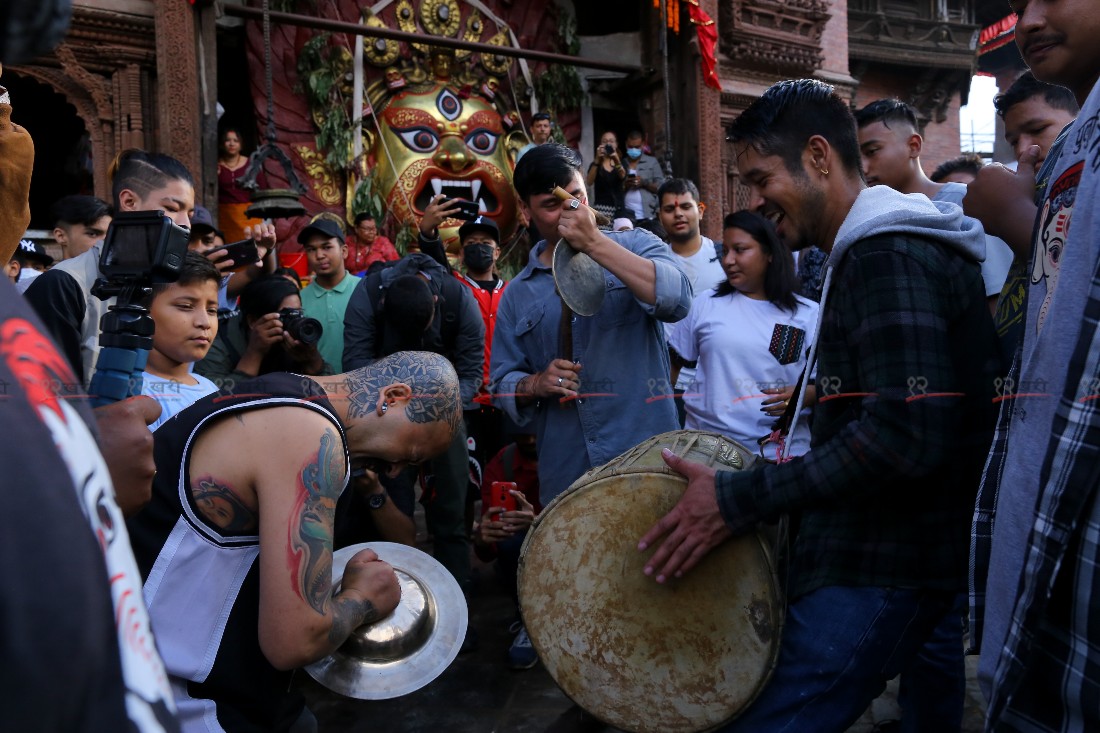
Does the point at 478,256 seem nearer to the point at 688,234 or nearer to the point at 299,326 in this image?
the point at 688,234

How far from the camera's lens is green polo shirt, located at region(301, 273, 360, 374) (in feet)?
17.0

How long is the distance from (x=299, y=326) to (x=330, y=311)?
1.55 meters

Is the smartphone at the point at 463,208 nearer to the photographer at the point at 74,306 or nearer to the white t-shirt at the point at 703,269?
the white t-shirt at the point at 703,269

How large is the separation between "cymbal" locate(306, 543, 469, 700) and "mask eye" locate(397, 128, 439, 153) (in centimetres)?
784

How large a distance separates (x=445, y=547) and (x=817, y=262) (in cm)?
257

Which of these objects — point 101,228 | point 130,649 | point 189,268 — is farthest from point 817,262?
point 130,649

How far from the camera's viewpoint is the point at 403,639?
223 centimetres

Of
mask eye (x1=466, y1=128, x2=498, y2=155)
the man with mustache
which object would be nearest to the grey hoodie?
the man with mustache

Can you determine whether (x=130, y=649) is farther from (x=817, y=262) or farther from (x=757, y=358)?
(x=817, y=262)

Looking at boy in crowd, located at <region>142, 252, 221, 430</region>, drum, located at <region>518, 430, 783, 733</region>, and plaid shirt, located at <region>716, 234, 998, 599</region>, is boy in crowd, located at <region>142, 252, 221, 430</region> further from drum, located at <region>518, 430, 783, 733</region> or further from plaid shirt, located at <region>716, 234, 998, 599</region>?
plaid shirt, located at <region>716, 234, 998, 599</region>

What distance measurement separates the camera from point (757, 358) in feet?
11.6

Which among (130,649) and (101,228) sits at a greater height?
(101,228)

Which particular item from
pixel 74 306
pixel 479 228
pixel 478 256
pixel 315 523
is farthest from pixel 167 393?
pixel 479 228

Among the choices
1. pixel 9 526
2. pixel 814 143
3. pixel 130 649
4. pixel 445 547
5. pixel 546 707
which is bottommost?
pixel 546 707
